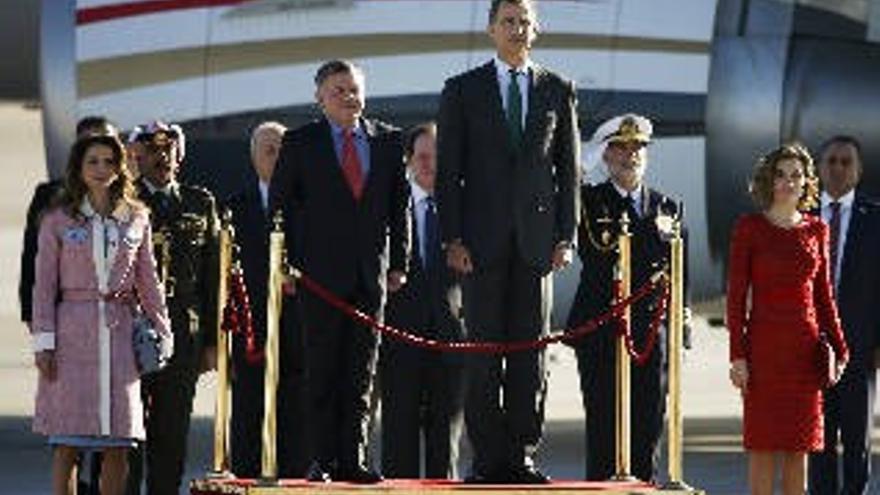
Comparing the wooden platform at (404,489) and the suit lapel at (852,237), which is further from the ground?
the suit lapel at (852,237)

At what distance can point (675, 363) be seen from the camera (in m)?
13.9

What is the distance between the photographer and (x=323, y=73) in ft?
44.9

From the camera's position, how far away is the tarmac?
66.7 feet

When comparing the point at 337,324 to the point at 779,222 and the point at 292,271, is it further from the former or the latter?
the point at 779,222

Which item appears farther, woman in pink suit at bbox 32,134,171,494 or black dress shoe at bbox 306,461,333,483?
woman in pink suit at bbox 32,134,171,494

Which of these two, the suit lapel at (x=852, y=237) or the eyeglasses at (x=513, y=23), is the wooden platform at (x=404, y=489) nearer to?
the eyeglasses at (x=513, y=23)

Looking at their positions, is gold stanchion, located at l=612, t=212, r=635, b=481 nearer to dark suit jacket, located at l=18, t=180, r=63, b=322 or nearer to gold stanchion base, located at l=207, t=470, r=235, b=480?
gold stanchion base, located at l=207, t=470, r=235, b=480

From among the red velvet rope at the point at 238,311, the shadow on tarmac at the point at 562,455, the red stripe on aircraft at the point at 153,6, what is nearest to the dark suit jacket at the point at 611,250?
the red velvet rope at the point at 238,311

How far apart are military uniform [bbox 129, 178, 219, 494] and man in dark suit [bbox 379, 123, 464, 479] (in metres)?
1.28

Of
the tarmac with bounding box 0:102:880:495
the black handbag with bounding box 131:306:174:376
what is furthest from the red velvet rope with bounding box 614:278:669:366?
the black handbag with bounding box 131:306:174:376

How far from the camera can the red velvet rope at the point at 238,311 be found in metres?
15.0

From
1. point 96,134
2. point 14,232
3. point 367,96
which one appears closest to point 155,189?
point 96,134

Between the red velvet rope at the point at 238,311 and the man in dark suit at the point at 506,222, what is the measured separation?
1693 mm

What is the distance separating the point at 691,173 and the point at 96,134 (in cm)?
673
